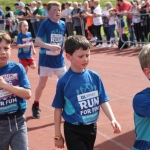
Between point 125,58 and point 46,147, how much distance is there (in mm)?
8304

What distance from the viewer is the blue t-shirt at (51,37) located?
606cm

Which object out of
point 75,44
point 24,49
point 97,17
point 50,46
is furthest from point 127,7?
point 75,44

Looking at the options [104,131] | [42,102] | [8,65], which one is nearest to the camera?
[8,65]

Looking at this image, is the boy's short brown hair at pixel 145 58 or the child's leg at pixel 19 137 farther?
the child's leg at pixel 19 137

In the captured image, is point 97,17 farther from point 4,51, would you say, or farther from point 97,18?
point 4,51

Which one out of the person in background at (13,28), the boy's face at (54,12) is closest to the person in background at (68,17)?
the person in background at (13,28)

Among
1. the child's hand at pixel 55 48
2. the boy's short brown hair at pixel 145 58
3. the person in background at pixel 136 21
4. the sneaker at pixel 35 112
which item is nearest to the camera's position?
the boy's short brown hair at pixel 145 58

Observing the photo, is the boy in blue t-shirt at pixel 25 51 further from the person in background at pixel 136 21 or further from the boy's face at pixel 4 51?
the person in background at pixel 136 21

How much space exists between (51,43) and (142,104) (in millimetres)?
3653

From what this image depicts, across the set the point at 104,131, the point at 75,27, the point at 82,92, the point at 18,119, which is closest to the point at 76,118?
the point at 82,92

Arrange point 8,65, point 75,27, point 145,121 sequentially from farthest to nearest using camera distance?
point 75,27 < point 8,65 < point 145,121

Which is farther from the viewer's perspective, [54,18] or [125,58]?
[125,58]

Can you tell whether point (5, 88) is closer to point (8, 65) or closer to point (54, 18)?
point (8, 65)

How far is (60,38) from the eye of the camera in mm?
6172
